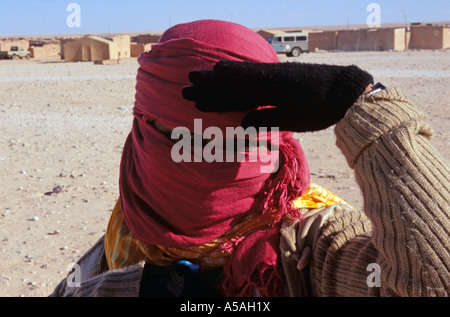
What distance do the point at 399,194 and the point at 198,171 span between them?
58 centimetres

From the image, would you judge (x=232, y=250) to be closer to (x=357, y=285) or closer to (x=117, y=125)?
(x=357, y=285)

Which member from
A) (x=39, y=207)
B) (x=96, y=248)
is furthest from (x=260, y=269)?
(x=39, y=207)

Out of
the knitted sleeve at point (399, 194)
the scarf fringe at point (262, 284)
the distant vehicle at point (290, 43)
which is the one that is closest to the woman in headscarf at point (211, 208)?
the scarf fringe at point (262, 284)

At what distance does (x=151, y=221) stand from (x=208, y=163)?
0.75ft

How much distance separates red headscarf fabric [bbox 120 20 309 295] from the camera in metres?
1.58

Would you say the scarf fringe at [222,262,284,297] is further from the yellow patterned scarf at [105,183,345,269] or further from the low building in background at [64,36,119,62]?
the low building in background at [64,36,119,62]

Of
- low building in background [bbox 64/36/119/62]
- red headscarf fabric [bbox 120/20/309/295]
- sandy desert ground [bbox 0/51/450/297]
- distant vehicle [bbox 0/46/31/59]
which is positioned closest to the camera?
red headscarf fabric [bbox 120/20/309/295]

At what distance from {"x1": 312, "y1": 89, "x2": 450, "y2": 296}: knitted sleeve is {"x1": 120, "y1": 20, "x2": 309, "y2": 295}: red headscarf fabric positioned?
34 cm

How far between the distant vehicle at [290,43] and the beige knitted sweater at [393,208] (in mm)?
35647

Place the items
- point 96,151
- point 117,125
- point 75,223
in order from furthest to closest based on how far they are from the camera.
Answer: point 117,125, point 96,151, point 75,223

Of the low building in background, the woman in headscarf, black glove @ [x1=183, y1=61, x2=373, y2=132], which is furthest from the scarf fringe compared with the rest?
the low building in background

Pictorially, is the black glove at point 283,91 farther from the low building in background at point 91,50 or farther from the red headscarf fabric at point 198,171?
the low building in background at point 91,50

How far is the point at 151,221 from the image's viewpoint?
1.65 metres

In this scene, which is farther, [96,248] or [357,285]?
[96,248]
